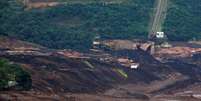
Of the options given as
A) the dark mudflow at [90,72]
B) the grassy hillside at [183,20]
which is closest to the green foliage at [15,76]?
the dark mudflow at [90,72]

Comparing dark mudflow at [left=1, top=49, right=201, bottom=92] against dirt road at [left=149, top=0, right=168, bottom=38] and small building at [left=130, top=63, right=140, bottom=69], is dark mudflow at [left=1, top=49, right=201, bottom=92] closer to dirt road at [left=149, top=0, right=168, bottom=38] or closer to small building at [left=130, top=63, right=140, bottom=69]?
small building at [left=130, top=63, right=140, bottom=69]

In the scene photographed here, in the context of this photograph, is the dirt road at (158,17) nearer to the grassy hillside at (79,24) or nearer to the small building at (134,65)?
the grassy hillside at (79,24)

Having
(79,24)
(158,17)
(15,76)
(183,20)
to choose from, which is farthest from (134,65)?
(183,20)

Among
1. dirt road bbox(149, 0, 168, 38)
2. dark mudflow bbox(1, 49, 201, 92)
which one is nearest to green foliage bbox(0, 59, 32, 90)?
dark mudflow bbox(1, 49, 201, 92)

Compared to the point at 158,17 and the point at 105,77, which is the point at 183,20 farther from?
the point at 105,77

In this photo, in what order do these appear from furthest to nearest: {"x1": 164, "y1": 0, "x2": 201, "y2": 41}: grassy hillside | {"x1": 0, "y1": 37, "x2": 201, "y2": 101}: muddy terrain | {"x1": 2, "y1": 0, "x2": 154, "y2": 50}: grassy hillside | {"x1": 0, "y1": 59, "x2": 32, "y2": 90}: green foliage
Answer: {"x1": 164, "y1": 0, "x2": 201, "y2": 41}: grassy hillside, {"x1": 2, "y1": 0, "x2": 154, "y2": 50}: grassy hillside, {"x1": 0, "y1": 37, "x2": 201, "y2": 101}: muddy terrain, {"x1": 0, "y1": 59, "x2": 32, "y2": 90}: green foliage

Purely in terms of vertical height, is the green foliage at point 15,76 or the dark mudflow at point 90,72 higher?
the green foliage at point 15,76
